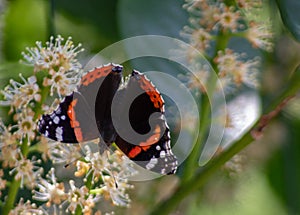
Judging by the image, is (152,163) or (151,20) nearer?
(152,163)

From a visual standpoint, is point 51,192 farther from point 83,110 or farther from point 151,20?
point 151,20

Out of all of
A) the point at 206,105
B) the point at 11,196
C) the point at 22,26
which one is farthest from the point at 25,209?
the point at 22,26

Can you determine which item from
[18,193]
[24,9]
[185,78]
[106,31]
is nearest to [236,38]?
[185,78]

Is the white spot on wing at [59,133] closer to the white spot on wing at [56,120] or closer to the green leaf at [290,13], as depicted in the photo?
the white spot on wing at [56,120]

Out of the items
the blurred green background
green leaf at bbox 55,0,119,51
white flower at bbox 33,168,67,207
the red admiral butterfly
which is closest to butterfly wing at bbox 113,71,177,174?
the red admiral butterfly

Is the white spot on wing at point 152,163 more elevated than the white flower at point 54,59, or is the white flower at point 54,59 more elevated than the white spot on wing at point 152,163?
the white flower at point 54,59

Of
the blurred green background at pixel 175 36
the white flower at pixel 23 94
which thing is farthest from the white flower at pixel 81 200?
the blurred green background at pixel 175 36
